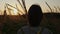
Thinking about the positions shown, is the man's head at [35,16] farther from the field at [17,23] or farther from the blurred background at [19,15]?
the field at [17,23]

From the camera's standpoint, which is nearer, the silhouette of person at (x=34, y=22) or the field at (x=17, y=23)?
the silhouette of person at (x=34, y=22)

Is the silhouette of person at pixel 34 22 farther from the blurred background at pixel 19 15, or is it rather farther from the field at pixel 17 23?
the field at pixel 17 23

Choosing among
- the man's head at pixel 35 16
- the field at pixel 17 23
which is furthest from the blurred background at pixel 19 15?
the man's head at pixel 35 16

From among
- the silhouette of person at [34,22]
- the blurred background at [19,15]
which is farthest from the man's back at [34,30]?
the blurred background at [19,15]

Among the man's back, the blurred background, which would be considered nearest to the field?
the blurred background

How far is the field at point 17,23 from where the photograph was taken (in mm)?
1751

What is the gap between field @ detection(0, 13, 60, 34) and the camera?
1.75 m

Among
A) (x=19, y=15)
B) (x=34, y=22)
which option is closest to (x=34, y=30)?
(x=34, y=22)

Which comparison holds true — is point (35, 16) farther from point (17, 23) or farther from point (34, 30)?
point (17, 23)

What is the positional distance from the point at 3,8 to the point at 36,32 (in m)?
0.51

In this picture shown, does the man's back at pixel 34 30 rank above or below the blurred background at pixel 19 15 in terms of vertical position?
below

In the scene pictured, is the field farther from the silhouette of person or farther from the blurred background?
the silhouette of person

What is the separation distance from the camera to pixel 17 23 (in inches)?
71.2

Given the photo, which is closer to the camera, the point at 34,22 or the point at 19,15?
the point at 34,22
